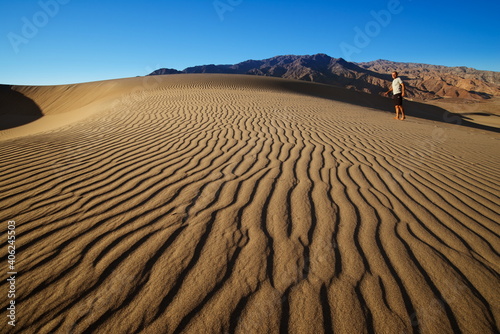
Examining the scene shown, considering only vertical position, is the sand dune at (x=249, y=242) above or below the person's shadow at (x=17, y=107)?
above

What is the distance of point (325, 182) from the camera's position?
302 centimetres

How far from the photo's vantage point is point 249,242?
1.93 metres

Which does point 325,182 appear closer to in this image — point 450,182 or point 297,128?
point 450,182

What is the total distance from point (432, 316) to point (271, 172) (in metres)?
2.15

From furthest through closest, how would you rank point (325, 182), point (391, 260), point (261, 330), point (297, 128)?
point (297, 128) → point (325, 182) → point (391, 260) → point (261, 330)

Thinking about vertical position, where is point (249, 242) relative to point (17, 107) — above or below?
above

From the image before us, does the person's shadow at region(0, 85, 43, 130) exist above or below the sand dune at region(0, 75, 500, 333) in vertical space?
below

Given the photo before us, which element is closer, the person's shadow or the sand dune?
the sand dune

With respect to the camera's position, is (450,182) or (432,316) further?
(450,182)

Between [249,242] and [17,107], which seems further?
[17,107]

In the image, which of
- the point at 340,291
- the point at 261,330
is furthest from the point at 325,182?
the point at 261,330

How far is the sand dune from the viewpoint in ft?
4.57

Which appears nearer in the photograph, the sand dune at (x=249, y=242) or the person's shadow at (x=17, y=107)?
the sand dune at (x=249, y=242)

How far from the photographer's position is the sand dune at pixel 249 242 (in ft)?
4.57
